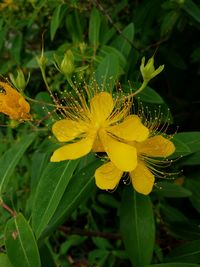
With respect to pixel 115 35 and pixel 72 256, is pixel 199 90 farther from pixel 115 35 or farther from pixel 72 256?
pixel 72 256

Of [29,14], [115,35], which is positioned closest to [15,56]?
[29,14]

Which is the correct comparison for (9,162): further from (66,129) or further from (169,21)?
(169,21)

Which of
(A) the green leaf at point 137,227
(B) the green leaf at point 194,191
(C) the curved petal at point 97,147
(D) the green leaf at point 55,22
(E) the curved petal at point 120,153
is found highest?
(D) the green leaf at point 55,22

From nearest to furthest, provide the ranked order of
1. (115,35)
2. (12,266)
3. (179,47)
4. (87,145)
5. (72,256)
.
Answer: (87,145) → (12,266) → (115,35) → (179,47) → (72,256)

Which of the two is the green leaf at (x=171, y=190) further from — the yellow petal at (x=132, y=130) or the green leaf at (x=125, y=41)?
the green leaf at (x=125, y=41)

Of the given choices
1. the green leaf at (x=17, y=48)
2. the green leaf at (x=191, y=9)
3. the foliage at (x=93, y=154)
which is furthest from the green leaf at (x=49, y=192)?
the green leaf at (x=17, y=48)
